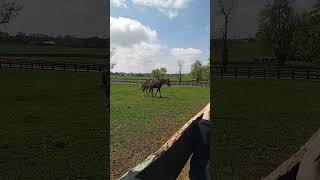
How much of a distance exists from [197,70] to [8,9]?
404cm

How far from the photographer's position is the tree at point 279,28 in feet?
28.6

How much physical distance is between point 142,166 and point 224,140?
1711 mm

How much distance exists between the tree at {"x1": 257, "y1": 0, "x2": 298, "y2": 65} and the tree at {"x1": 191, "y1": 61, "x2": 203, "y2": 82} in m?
1.49

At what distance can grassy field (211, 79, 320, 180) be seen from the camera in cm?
797

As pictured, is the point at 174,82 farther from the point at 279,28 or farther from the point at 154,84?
the point at 279,28

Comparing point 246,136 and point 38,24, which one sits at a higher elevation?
point 38,24

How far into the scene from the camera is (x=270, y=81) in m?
8.77

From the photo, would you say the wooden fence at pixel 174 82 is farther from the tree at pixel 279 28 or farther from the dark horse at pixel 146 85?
the tree at pixel 279 28

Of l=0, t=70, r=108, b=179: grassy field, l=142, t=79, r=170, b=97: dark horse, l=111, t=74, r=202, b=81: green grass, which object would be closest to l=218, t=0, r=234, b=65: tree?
l=111, t=74, r=202, b=81: green grass

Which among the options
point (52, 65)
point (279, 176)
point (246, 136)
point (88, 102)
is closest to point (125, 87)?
point (88, 102)

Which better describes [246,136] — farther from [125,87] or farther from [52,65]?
[52,65]

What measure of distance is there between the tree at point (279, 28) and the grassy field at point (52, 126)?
11.3ft

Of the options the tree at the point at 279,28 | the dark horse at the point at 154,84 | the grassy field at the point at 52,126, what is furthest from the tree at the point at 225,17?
the grassy field at the point at 52,126

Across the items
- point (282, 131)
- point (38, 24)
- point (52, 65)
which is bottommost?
point (282, 131)
